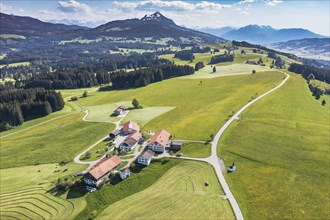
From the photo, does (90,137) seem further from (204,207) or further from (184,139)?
(204,207)

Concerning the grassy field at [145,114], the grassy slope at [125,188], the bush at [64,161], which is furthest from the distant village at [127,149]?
the bush at [64,161]

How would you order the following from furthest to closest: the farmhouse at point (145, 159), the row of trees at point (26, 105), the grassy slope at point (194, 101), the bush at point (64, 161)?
the row of trees at point (26, 105) → the grassy slope at point (194, 101) → the bush at point (64, 161) → the farmhouse at point (145, 159)

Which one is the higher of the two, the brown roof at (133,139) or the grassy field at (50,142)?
A: the brown roof at (133,139)

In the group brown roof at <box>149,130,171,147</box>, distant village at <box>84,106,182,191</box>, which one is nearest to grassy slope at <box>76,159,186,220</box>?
distant village at <box>84,106,182,191</box>

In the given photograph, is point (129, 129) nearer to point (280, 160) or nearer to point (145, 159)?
point (145, 159)

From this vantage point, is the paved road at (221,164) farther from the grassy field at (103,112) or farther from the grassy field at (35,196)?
the grassy field at (103,112)

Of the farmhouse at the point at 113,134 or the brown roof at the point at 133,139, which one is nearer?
the brown roof at the point at 133,139

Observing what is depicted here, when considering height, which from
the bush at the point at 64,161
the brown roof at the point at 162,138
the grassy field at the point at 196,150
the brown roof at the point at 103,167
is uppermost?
the brown roof at the point at 162,138

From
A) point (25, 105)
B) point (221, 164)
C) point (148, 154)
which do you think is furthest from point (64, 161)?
point (25, 105)

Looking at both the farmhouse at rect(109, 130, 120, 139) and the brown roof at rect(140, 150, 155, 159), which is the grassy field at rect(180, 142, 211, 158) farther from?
the farmhouse at rect(109, 130, 120, 139)
